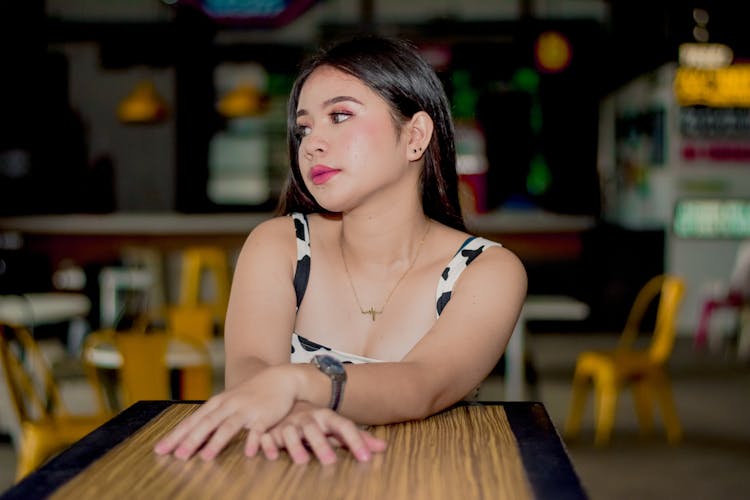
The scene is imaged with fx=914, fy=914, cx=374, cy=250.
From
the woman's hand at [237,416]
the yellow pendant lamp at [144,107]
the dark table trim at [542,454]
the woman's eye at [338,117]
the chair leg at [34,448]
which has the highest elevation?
the yellow pendant lamp at [144,107]

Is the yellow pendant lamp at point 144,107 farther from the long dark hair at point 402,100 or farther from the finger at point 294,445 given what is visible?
the finger at point 294,445

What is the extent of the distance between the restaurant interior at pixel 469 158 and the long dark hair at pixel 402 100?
3695 mm

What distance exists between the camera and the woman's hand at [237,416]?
99cm

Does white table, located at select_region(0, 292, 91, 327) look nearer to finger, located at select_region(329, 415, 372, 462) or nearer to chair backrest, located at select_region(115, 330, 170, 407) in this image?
chair backrest, located at select_region(115, 330, 170, 407)

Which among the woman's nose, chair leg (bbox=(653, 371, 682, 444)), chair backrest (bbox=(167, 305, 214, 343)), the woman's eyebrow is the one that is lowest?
chair leg (bbox=(653, 371, 682, 444))

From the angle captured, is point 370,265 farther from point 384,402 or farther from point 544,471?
point 544,471

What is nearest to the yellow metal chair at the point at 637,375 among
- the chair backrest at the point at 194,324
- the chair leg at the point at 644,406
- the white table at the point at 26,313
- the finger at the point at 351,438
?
the chair leg at the point at 644,406

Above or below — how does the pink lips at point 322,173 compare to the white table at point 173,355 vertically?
above

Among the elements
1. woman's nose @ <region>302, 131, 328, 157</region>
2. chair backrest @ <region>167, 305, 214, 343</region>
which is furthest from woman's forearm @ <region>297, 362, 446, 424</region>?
chair backrest @ <region>167, 305, 214, 343</region>

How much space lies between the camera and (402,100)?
5.18 feet

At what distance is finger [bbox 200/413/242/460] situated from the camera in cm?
98

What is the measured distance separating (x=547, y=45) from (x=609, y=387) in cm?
451

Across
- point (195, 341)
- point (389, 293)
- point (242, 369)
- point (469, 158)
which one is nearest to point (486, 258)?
point (389, 293)

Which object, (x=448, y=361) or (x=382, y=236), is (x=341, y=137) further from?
(x=448, y=361)
